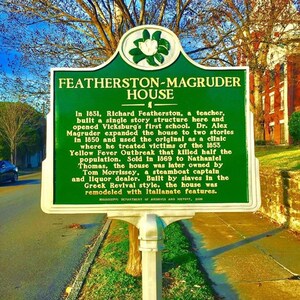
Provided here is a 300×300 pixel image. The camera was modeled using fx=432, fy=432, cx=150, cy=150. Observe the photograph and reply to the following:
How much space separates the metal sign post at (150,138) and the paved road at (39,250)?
248cm

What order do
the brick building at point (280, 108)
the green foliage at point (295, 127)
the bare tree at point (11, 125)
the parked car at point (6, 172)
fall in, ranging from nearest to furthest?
the green foliage at point (295, 127) < the parked car at point (6, 172) < the brick building at point (280, 108) < the bare tree at point (11, 125)

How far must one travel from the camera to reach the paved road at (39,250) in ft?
19.2

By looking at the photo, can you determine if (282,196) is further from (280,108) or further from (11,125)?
(11,125)

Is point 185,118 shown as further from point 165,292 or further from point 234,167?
point 165,292

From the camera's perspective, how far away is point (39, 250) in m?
7.95

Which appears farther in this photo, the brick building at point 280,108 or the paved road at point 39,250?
the brick building at point 280,108

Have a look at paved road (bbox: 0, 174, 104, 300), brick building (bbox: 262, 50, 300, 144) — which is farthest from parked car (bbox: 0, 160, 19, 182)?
brick building (bbox: 262, 50, 300, 144)

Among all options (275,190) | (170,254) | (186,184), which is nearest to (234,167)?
(186,184)

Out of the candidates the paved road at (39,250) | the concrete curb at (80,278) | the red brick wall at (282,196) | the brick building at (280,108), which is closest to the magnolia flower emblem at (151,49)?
the concrete curb at (80,278)

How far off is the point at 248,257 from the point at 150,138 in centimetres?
394

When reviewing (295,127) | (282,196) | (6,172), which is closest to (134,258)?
(282,196)

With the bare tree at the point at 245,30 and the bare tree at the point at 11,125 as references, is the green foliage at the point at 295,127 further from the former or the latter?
the bare tree at the point at 11,125

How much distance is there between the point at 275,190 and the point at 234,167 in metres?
6.34

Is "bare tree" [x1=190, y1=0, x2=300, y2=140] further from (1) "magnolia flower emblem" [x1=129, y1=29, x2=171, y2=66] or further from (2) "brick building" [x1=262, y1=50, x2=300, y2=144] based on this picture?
(2) "brick building" [x1=262, y1=50, x2=300, y2=144]
